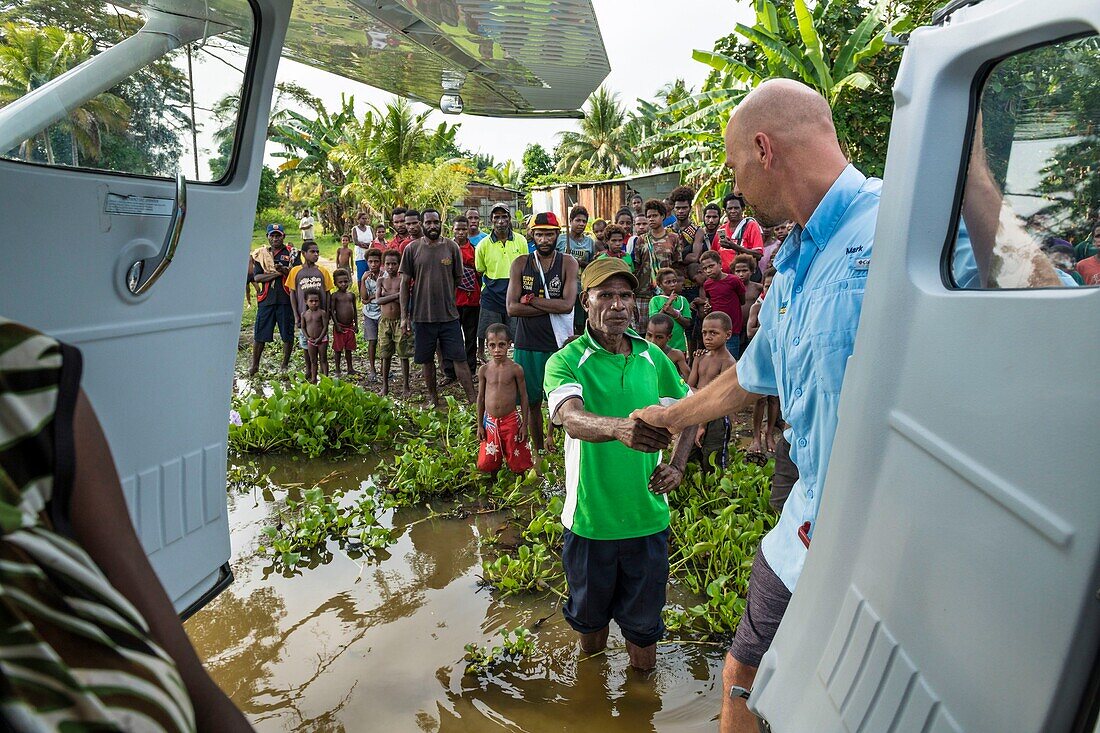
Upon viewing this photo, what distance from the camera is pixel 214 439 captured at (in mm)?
2205

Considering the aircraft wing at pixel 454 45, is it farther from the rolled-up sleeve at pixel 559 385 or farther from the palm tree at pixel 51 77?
the rolled-up sleeve at pixel 559 385

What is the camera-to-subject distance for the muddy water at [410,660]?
2.92 meters

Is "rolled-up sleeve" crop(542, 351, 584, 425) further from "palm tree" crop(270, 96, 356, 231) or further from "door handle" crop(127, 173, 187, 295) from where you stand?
"palm tree" crop(270, 96, 356, 231)

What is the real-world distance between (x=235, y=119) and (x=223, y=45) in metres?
0.20

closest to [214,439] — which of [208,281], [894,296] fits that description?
[208,281]

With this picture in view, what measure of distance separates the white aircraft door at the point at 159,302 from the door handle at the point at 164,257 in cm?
1

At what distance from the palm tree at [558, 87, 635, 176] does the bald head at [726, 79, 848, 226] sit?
3750 centimetres

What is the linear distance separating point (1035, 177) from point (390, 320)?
301 inches

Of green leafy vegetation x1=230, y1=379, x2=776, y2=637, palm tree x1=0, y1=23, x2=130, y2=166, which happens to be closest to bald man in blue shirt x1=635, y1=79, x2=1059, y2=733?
green leafy vegetation x1=230, y1=379, x2=776, y2=637

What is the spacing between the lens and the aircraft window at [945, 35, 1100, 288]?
956 mm

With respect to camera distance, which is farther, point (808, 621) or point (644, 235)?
point (644, 235)

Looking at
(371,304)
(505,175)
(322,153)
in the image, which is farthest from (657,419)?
(505,175)

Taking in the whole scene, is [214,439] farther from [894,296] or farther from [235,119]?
[894,296]

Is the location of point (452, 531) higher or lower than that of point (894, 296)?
lower
